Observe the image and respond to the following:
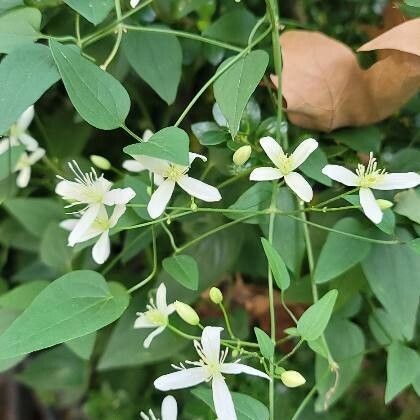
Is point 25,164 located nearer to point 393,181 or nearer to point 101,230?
point 101,230

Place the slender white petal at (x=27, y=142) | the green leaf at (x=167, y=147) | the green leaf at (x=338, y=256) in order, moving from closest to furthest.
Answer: the green leaf at (x=167, y=147), the green leaf at (x=338, y=256), the slender white petal at (x=27, y=142)

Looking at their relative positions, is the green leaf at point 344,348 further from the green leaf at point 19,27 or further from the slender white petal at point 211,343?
the green leaf at point 19,27

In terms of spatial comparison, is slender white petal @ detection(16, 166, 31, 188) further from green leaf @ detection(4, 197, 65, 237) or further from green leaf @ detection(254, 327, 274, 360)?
green leaf @ detection(254, 327, 274, 360)

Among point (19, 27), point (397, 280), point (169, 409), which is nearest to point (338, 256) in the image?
point (397, 280)

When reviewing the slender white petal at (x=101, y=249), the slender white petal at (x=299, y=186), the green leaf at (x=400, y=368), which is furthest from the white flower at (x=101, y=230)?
the green leaf at (x=400, y=368)

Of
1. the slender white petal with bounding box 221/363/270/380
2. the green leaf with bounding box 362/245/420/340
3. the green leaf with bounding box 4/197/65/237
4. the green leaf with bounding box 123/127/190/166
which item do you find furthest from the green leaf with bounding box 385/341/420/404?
the green leaf with bounding box 4/197/65/237

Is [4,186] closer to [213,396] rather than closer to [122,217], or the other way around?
[122,217]

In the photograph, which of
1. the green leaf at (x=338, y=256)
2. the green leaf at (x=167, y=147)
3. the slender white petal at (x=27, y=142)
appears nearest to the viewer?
the green leaf at (x=167, y=147)
